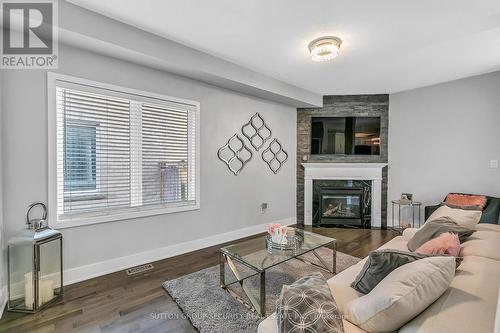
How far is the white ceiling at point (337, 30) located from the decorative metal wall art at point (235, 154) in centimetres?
113

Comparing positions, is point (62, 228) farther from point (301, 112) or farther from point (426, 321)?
point (301, 112)

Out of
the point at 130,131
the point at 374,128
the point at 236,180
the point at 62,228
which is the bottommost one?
the point at 62,228

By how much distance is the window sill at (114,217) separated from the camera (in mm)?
2447

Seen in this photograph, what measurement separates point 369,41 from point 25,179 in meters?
3.75

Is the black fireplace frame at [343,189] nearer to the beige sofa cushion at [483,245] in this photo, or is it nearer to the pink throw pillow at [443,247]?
the beige sofa cushion at [483,245]

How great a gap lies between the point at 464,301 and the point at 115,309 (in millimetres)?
2408

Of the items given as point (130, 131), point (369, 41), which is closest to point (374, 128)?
point (369, 41)

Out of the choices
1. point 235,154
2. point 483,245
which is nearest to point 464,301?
point 483,245

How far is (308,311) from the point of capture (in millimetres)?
1021

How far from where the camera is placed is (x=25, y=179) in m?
2.26

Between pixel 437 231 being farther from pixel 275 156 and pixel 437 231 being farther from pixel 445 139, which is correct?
pixel 445 139

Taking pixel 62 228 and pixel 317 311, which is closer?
pixel 317 311

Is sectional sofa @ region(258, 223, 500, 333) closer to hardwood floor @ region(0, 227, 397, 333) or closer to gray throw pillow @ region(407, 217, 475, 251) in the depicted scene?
gray throw pillow @ region(407, 217, 475, 251)

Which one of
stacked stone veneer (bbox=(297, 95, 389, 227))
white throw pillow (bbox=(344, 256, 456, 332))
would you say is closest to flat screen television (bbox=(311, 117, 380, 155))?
stacked stone veneer (bbox=(297, 95, 389, 227))
